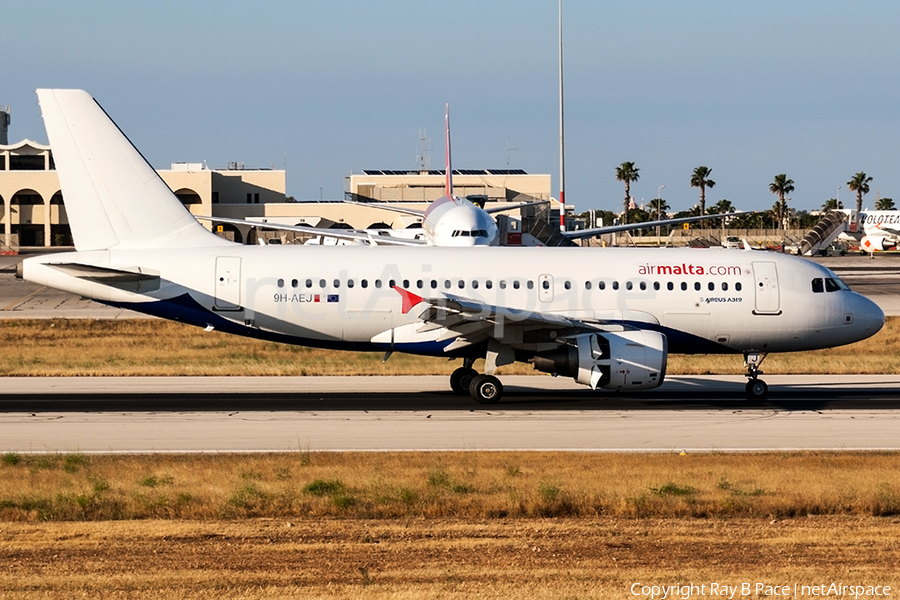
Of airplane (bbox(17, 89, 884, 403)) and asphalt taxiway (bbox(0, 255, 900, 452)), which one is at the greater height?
airplane (bbox(17, 89, 884, 403))

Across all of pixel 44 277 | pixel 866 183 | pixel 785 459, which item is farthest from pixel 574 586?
pixel 866 183

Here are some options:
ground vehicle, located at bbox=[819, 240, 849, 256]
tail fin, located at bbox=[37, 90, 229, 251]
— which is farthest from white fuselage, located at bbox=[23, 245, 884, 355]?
ground vehicle, located at bbox=[819, 240, 849, 256]

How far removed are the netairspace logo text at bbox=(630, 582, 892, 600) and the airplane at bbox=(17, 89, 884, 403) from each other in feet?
49.3

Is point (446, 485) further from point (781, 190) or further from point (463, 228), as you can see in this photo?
point (781, 190)

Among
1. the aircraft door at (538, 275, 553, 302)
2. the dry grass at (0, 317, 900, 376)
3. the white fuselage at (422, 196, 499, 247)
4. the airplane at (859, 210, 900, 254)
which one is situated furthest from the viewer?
the airplane at (859, 210, 900, 254)

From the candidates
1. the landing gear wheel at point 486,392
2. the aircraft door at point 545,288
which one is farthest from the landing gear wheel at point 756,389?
the landing gear wheel at point 486,392

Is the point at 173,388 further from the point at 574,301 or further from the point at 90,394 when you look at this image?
the point at 574,301

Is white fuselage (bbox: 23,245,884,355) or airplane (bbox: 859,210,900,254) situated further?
airplane (bbox: 859,210,900,254)

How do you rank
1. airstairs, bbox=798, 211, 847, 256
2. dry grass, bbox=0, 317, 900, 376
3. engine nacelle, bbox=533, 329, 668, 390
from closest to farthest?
engine nacelle, bbox=533, 329, 668, 390 → dry grass, bbox=0, 317, 900, 376 → airstairs, bbox=798, 211, 847, 256

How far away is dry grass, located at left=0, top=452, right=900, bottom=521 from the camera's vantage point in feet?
51.1

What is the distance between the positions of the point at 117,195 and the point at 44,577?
58.7 feet

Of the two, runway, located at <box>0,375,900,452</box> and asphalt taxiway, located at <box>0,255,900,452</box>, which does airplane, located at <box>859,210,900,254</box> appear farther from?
runway, located at <box>0,375,900,452</box>

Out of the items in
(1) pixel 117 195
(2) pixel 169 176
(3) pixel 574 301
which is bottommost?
(3) pixel 574 301

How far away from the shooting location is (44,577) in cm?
1168
